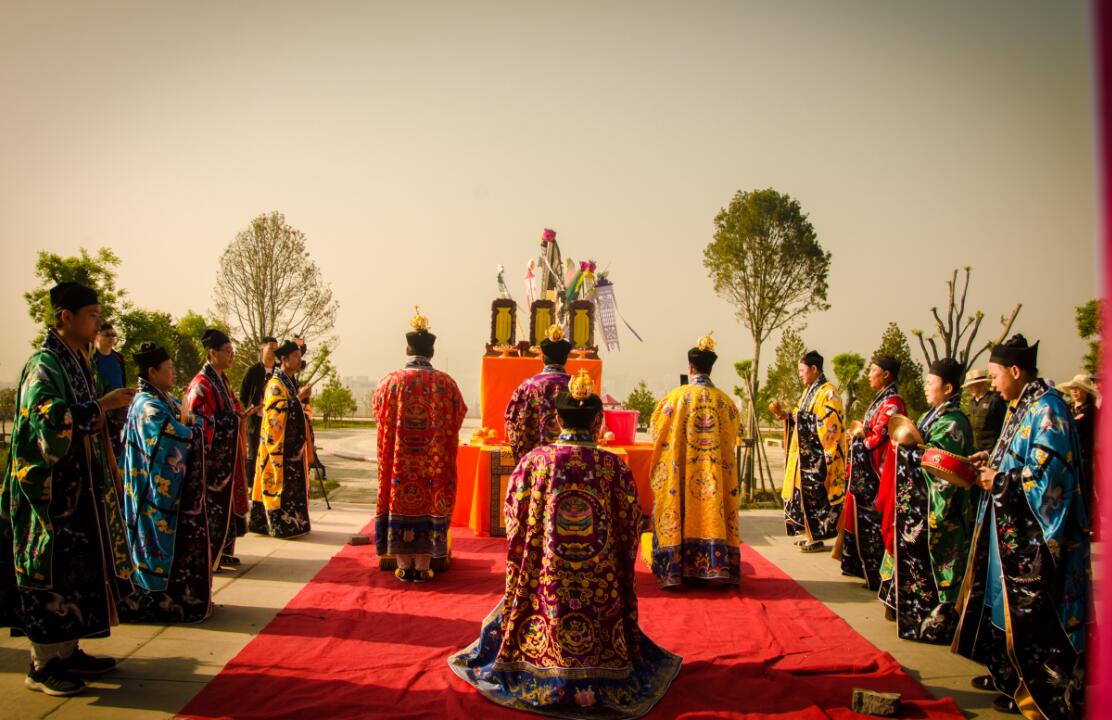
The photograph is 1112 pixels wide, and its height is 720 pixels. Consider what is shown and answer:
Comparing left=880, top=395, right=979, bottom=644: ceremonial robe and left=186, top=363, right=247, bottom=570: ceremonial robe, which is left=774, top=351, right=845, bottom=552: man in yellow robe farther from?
left=186, top=363, right=247, bottom=570: ceremonial robe

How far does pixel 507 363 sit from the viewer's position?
9.34 m

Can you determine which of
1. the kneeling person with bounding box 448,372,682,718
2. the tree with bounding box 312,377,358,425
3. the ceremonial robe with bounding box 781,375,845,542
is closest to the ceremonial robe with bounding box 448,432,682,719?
the kneeling person with bounding box 448,372,682,718

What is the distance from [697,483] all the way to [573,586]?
2605 mm

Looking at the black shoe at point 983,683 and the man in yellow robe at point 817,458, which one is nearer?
the black shoe at point 983,683

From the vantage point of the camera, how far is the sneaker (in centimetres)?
373

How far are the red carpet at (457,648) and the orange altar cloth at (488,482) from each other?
4.94ft

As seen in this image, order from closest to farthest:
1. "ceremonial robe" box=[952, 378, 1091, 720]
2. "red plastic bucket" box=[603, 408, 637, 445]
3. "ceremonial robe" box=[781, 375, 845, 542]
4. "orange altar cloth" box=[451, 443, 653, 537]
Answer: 1. "ceremonial robe" box=[952, 378, 1091, 720]
2. "ceremonial robe" box=[781, 375, 845, 542]
3. "orange altar cloth" box=[451, 443, 653, 537]
4. "red plastic bucket" box=[603, 408, 637, 445]

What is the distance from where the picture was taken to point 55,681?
11.8 feet

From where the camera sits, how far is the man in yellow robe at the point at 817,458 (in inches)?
276

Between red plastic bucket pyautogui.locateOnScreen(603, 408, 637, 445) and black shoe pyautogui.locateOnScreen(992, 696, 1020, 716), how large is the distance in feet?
16.7

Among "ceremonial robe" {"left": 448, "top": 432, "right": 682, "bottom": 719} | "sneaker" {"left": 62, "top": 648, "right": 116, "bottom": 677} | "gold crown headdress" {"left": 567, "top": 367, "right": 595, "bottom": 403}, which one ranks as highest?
"gold crown headdress" {"left": 567, "top": 367, "right": 595, "bottom": 403}

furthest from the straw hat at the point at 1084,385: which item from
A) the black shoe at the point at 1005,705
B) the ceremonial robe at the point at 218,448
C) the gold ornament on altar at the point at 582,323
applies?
the ceremonial robe at the point at 218,448

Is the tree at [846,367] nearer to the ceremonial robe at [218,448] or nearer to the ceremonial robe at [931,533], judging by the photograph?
the ceremonial robe at [931,533]

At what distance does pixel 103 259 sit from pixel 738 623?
815 inches
